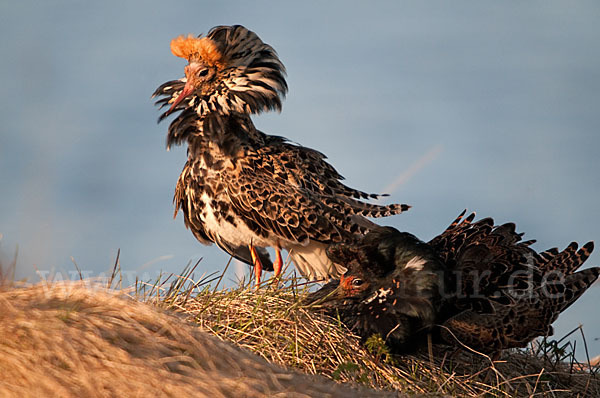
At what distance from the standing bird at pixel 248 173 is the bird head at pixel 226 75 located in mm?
12

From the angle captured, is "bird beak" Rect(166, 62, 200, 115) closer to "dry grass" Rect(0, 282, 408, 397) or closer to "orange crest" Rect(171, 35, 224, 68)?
"orange crest" Rect(171, 35, 224, 68)

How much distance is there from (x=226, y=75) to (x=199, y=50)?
17.0 inches

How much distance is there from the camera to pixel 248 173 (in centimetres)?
790

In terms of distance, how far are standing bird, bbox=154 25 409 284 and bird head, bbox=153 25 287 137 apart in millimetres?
12

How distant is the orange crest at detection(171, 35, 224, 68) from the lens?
838 cm

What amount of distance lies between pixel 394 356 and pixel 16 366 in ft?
12.7

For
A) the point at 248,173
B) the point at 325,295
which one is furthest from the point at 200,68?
→ the point at 325,295

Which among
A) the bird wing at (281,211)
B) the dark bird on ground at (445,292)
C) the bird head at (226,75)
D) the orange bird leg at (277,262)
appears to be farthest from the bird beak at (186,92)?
the dark bird on ground at (445,292)

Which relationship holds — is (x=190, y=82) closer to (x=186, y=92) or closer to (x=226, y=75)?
(x=186, y=92)

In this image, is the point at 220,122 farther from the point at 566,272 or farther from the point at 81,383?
the point at 81,383

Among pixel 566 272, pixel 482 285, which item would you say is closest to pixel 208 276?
pixel 482 285

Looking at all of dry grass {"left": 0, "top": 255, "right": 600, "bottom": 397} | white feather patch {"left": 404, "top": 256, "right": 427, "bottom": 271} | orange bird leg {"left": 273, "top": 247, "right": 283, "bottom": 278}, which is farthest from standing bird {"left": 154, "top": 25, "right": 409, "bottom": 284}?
dry grass {"left": 0, "top": 255, "right": 600, "bottom": 397}

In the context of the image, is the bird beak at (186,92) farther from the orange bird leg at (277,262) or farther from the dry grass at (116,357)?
the dry grass at (116,357)

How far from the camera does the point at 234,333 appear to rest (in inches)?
245
